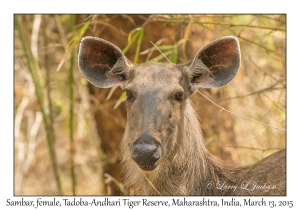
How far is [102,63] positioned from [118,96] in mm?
3318

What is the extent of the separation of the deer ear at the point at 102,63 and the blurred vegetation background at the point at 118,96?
1132 mm

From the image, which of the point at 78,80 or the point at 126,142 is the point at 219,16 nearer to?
the point at 126,142

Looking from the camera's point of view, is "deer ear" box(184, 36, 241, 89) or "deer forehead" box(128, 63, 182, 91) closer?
"deer forehead" box(128, 63, 182, 91)

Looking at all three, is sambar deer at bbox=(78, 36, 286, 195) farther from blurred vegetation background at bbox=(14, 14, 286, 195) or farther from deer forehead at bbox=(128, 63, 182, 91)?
blurred vegetation background at bbox=(14, 14, 286, 195)

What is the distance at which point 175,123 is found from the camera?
6.24 metres

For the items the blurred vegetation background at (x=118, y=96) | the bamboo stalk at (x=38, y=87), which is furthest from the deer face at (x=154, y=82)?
the bamboo stalk at (x=38, y=87)

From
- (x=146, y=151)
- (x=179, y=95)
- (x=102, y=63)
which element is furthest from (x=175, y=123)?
(x=102, y=63)

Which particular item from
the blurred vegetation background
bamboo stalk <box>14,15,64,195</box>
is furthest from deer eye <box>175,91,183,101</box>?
bamboo stalk <box>14,15,64,195</box>

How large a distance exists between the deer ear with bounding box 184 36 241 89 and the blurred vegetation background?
117 cm

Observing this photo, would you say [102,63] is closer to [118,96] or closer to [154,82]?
[154,82]

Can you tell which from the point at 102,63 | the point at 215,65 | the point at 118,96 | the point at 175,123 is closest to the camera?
the point at 175,123

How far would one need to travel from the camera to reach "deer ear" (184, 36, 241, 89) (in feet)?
21.4

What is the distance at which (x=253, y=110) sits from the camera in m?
11.5
